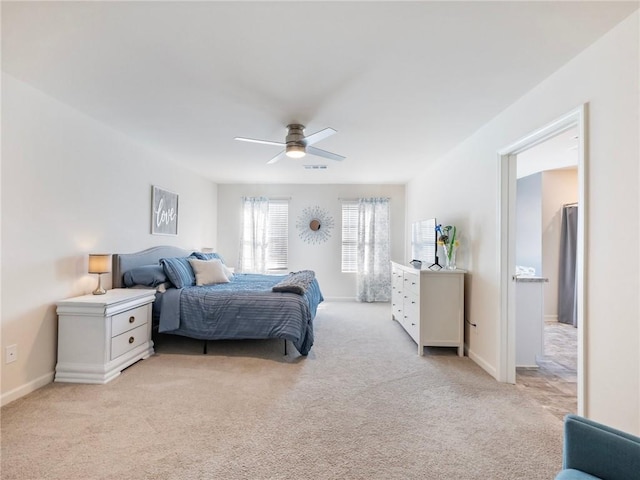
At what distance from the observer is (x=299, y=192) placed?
20.9 feet

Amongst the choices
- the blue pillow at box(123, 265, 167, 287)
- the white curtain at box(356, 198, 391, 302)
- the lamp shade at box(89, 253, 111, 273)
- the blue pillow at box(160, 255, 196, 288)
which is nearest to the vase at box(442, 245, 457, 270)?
the white curtain at box(356, 198, 391, 302)

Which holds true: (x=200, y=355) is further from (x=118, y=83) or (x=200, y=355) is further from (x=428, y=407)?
(x=118, y=83)

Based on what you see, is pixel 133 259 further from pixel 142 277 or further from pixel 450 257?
pixel 450 257

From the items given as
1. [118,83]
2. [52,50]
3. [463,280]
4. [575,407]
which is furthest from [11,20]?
[575,407]

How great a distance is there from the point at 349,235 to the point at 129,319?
434cm

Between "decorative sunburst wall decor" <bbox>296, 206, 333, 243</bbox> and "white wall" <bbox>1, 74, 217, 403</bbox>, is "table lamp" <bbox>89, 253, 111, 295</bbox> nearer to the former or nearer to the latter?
"white wall" <bbox>1, 74, 217, 403</bbox>

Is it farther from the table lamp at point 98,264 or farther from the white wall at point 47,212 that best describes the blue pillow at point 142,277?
the table lamp at point 98,264

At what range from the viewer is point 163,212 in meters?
4.38

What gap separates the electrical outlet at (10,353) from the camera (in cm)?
224

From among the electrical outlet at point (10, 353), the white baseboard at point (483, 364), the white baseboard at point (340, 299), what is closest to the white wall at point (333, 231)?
the white baseboard at point (340, 299)

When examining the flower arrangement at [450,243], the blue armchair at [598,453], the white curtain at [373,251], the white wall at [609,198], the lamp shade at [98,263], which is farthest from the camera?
the white curtain at [373,251]

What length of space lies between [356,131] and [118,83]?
217 centimetres

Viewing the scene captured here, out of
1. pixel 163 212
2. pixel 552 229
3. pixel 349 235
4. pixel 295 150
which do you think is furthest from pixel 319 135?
pixel 552 229

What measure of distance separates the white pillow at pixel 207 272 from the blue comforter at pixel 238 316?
72 centimetres
